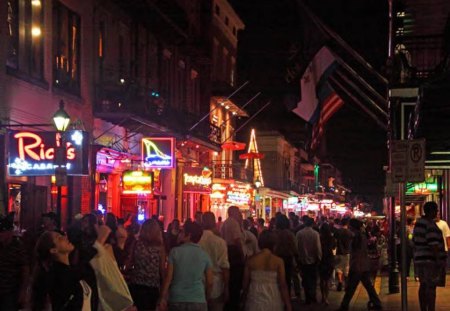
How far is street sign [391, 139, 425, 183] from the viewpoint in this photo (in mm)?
11547

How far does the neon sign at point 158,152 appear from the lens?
28.3 meters

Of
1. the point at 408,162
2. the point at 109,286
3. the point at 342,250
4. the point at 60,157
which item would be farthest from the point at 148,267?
the point at 342,250

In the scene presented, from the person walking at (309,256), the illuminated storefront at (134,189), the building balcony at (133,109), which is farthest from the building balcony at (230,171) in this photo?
the person walking at (309,256)

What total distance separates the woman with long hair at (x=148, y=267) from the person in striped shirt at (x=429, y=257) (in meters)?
4.55

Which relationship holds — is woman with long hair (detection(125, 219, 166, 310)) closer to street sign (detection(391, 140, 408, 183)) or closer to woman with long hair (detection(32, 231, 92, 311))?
street sign (detection(391, 140, 408, 183))

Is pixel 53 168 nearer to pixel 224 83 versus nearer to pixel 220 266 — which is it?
pixel 220 266

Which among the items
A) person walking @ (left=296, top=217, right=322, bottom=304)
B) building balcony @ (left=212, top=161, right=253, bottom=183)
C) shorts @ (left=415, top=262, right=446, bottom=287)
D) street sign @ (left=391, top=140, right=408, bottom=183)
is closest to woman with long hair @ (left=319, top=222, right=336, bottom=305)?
person walking @ (left=296, top=217, right=322, bottom=304)

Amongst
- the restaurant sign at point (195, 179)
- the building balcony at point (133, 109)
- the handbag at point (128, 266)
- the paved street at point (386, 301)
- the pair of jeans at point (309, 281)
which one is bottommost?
the paved street at point (386, 301)

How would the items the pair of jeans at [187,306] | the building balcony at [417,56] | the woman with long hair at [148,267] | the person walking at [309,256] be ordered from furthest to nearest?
the person walking at [309,256]
the building balcony at [417,56]
the woman with long hair at [148,267]
the pair of jeans at [187,306]

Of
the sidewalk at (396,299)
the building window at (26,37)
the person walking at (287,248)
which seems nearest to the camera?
the person walking at (287,248)

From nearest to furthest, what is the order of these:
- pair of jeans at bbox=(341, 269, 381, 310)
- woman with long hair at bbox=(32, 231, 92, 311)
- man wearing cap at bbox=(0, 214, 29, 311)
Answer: woman with long hair at bbox=(32, 231, 92, 311) → man wearing cap at bbox=(0, 214, 29, 311) → pair of jeans at bbox=(341, 269, 381, 310)

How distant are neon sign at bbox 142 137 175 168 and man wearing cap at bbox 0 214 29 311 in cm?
1791

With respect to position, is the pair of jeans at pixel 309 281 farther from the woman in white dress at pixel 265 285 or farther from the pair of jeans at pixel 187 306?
the pair of jeans at pixel 187 306

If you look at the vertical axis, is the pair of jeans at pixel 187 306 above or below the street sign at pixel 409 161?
below
